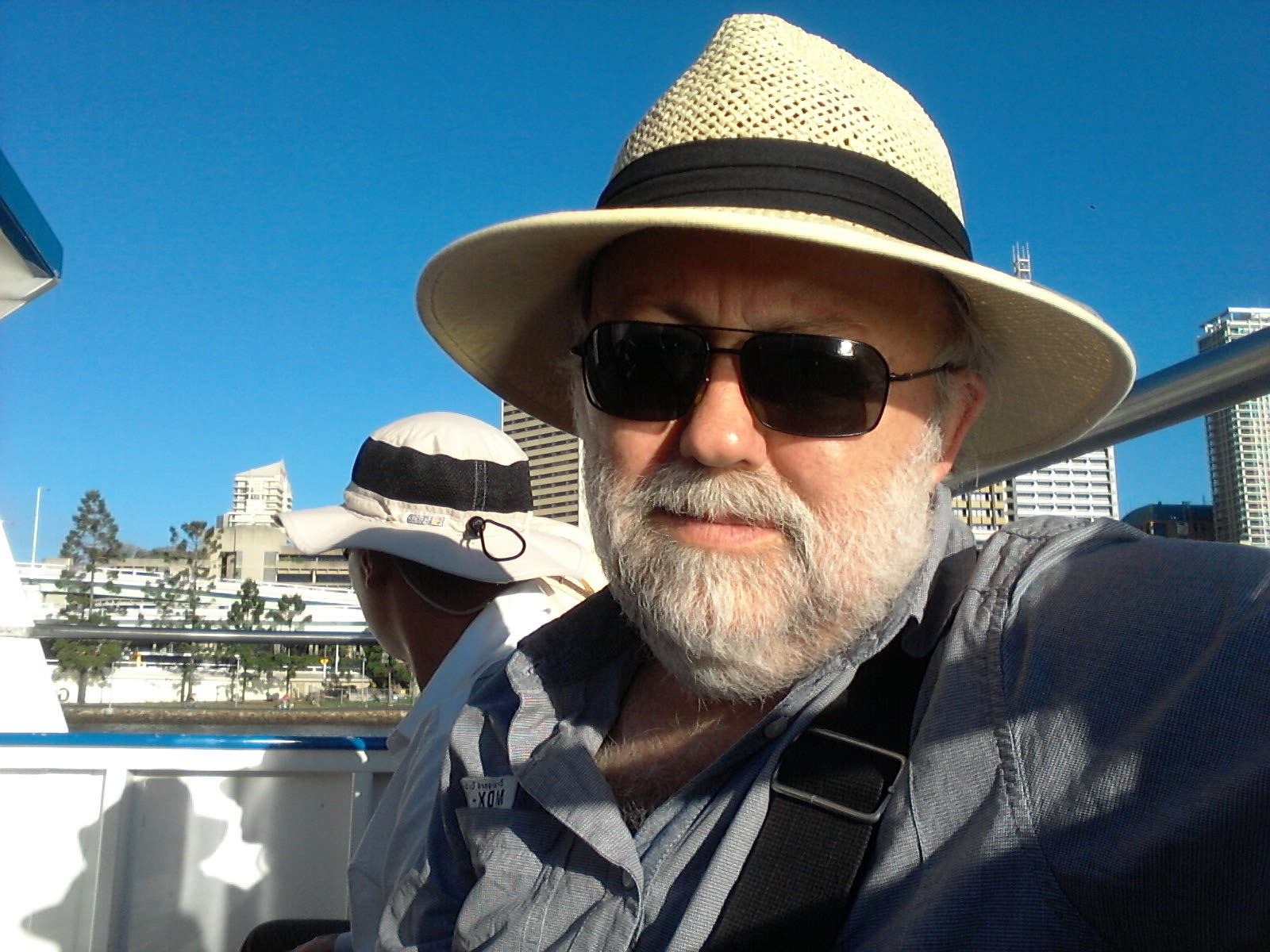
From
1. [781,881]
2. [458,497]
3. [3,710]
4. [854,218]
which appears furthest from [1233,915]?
[3,710]

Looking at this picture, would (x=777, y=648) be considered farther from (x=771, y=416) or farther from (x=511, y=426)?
(x=511, y=426)

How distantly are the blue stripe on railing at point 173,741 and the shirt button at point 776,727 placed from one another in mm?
2178

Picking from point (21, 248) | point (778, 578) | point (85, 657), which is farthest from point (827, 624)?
point (85, 657)

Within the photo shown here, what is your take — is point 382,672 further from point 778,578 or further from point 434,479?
point 778,578

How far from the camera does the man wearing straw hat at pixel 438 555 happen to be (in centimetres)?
253

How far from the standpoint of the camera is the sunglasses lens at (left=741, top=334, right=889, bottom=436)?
133 cm

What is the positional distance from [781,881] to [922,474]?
2.20 ft

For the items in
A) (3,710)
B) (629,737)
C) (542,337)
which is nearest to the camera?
(629,737)

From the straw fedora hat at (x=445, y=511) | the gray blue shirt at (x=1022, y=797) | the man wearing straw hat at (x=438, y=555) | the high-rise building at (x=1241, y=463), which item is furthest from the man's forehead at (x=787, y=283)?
the straw fedora hat at (x=445, y=511)

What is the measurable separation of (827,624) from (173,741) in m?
2.49

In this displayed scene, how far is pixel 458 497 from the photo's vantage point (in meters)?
2.91

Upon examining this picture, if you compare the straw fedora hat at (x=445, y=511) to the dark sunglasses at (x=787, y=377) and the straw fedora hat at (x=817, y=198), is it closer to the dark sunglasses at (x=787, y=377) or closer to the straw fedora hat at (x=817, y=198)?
the straw fedora hat at (x=817, y=198)

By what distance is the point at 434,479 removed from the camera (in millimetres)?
2914

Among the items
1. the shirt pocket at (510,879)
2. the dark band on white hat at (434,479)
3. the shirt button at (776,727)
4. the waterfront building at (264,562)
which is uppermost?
the waterfront building at (264,562)
